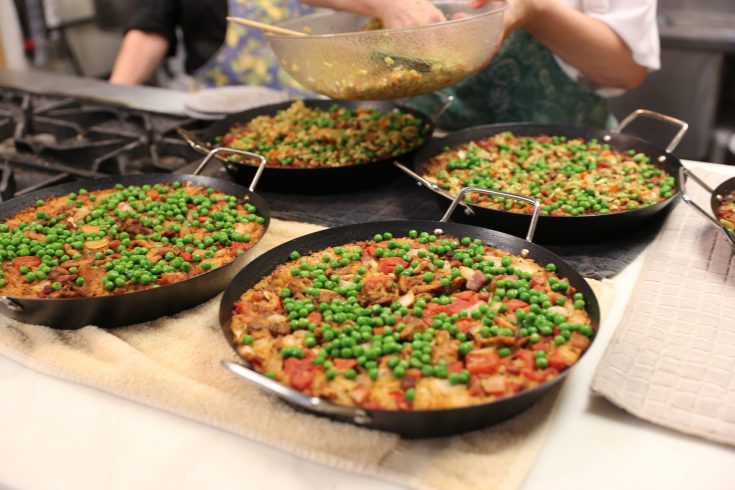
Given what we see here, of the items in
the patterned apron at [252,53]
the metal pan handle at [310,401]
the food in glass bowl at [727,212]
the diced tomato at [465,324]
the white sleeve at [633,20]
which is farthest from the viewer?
the patterned apron at [252,53]

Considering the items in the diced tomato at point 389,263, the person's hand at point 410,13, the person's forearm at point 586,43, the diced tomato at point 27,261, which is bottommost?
the diced tomato at point 389,263

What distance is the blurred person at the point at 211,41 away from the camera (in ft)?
13.4

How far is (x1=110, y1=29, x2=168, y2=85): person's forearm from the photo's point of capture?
4.12 meters

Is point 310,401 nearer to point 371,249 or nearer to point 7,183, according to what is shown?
point 371,249

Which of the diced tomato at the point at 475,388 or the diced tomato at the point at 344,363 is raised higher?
the diced tomato at the point at 475,388

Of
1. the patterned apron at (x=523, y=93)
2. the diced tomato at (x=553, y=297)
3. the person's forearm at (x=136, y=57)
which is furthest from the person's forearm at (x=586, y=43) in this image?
the person's forearm at (x=136, y=57)

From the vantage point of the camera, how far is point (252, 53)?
163 inches

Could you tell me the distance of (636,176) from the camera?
2.20 metres

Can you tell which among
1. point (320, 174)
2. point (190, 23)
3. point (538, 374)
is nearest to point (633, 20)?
point (320, 174)

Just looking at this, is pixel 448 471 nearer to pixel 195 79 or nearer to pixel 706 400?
pixel 706 400

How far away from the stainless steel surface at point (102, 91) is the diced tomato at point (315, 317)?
6.46 ft

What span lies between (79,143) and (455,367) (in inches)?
79.9

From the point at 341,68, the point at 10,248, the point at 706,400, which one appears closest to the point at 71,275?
the point at 10,248

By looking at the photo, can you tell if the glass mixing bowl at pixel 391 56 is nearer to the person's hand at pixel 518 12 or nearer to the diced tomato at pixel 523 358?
the person's hand at pixel 518 12
